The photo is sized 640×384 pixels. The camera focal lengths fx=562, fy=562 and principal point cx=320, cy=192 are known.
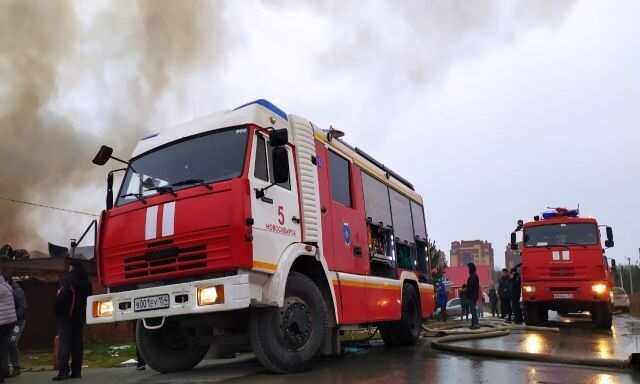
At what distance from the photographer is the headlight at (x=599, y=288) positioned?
44.0ft

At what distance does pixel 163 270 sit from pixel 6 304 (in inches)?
110

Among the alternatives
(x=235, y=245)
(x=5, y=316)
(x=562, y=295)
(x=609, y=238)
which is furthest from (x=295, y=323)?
(x=609, y=238)

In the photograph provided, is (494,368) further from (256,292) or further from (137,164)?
(137,164)

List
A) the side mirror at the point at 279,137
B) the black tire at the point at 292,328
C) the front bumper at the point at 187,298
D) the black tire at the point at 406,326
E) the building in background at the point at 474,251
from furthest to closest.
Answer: the building in background at the point at 474,251, the black tire at the point at 406,326, the side mirror at the point at 279,137, the black tire at the point at 292,328, the front bumper at the point at 187,298

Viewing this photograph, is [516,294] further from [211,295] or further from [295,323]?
[211,295]

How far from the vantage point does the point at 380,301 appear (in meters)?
8.51

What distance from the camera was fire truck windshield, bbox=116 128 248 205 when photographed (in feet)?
21.0

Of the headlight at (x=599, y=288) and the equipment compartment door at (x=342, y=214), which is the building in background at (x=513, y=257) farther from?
the equipment compartment door at (x=342, y=214)

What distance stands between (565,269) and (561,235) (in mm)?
937

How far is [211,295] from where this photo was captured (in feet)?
18.8

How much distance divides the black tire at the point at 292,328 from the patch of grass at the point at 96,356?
14.7ft

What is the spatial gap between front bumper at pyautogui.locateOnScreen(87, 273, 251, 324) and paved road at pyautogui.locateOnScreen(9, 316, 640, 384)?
0.92 metres

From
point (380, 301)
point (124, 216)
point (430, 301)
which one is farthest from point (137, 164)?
point (430, 301)

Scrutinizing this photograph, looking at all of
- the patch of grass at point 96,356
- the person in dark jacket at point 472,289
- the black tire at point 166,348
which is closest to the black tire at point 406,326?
the person in dark jacket at point 472,289
